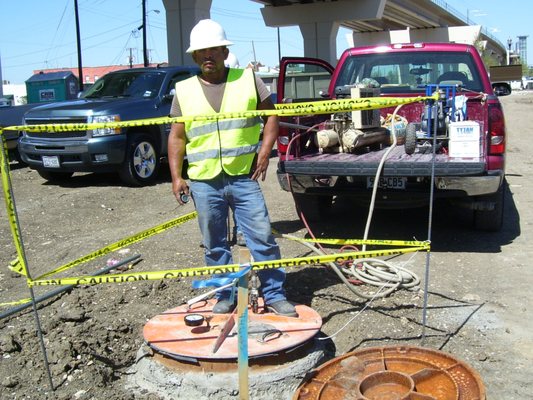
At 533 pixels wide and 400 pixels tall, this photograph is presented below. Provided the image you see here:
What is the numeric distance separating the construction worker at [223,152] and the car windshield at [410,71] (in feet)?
9.85

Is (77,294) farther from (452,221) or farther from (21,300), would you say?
(452,221)

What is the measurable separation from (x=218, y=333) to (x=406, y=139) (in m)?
2.94

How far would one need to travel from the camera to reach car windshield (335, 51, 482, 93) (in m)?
6.62

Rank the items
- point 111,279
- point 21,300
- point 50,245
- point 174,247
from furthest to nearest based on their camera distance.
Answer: point 50,245 < point 174,247 < point 21,300 < point 111,279

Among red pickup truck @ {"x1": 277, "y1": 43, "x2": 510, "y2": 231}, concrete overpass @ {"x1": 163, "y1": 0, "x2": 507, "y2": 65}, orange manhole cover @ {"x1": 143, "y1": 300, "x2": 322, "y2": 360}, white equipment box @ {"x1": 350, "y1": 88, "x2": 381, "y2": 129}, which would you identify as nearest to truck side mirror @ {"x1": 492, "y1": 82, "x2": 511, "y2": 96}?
red pickup truck @ {"x1": 277, "y1": 43, "x2": 510, "y2": 231}

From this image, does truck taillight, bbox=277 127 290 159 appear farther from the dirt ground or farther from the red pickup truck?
the dirt ground

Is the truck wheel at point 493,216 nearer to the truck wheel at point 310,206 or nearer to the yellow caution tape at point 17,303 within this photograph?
the truck wheel at point 310,206

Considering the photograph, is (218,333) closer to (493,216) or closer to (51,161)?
(493,216)

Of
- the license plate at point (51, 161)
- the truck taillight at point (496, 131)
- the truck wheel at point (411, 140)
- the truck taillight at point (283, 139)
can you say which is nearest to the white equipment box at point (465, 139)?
the truck taillight at point (496, 131)

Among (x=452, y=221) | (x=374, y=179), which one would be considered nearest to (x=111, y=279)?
(x=374, y=179)

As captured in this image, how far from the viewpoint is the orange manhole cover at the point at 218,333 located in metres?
3.45

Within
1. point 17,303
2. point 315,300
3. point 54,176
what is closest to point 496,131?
point 315,300

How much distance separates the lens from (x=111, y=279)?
132 inches

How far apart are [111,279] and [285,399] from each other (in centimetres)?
114
